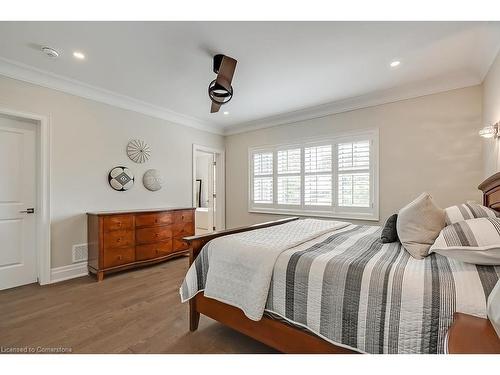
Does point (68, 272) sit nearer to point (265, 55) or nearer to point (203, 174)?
point (265, 55)

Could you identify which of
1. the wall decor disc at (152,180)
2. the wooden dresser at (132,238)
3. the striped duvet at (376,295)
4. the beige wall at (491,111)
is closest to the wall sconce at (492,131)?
the beige wall at (491,111)

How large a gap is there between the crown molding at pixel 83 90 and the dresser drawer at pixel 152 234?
196 centimetres

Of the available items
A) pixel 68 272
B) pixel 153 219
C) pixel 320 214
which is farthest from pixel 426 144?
pixel 68 272

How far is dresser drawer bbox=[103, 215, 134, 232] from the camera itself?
310 centimetres

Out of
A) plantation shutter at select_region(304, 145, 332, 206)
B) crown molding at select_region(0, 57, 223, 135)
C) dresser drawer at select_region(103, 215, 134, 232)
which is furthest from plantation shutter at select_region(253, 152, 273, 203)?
dresser drawer at select_region(103, 215, 134, 232)

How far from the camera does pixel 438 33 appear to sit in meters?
2.11

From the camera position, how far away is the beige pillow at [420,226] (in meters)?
1.47

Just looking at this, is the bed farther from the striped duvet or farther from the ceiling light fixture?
the ceiling light fixture

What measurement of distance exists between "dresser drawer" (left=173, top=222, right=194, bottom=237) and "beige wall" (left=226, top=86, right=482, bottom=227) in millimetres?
2901

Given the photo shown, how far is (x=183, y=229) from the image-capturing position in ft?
13.1

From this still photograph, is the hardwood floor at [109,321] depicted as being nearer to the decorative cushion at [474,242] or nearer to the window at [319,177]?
the decorative cushion at [474,242]

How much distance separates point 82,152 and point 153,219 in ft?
4.43
